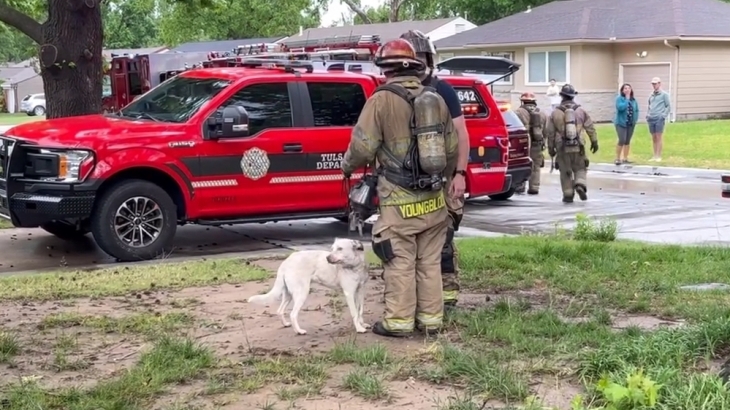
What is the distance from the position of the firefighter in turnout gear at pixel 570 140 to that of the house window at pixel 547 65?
17846 mm

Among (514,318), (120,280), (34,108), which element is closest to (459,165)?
(514,318)

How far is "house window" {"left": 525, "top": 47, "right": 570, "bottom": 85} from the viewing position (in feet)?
104

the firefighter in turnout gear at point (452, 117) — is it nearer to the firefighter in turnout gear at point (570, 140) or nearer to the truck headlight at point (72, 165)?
the truck headlight at point (72, 165)

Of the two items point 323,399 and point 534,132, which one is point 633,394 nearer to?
point 323,399

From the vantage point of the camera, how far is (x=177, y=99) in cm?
1009

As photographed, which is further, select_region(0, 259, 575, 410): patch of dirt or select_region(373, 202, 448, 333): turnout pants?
select_region(373, 202, 448, 333): turnout pants

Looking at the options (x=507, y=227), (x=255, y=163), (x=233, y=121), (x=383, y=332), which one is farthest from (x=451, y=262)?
(x=507, y=227)

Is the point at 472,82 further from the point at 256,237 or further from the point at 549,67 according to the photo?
the point at 549,67

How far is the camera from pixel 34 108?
184ft

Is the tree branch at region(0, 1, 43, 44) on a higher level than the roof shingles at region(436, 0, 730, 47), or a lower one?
lower

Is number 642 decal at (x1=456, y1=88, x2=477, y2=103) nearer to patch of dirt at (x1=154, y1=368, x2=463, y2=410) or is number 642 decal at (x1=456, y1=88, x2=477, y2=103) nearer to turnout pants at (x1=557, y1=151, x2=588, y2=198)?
turnout pants at (x1=557, y1=151, x2=588, y2=198)

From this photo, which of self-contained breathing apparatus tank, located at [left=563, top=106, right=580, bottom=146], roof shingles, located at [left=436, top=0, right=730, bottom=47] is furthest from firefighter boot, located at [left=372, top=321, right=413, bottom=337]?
roof shingles, located at [left=436, top=0, right=730, bottom=47]

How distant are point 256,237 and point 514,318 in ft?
17.8

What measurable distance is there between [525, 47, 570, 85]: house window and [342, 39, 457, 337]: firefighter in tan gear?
26.8 m
